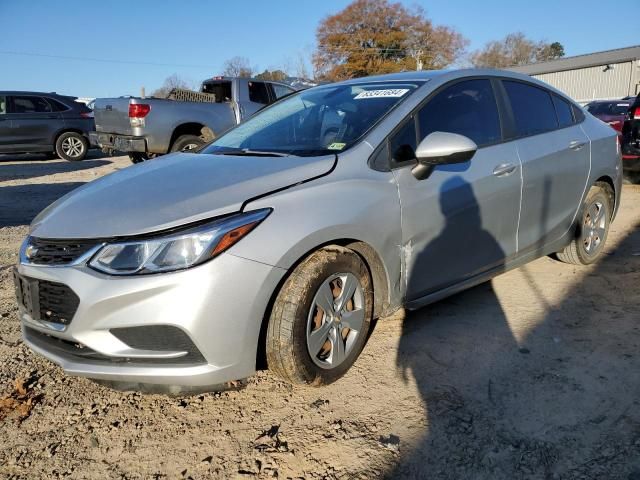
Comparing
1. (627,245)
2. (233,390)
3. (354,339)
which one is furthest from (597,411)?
(627,245)

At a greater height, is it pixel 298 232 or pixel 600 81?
pixel 600 81

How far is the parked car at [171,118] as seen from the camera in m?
8.40

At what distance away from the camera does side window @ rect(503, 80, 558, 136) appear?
11.6ft

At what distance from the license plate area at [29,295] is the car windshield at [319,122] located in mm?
1302

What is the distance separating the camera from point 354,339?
8.61ft

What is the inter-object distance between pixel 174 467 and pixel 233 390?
1.88ft

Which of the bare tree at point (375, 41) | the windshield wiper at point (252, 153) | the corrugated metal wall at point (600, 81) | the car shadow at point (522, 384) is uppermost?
the bare tree at point (375, 41)

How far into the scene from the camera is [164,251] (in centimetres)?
207

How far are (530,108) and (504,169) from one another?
76 centimetres

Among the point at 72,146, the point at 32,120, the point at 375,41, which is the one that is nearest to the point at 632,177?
the point at 72,146

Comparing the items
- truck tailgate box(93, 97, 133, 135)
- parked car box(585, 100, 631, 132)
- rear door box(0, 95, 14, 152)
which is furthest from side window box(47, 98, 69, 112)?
parked car box(585, 100, 631, 132)

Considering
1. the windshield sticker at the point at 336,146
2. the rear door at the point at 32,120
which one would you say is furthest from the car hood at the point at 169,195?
the rear door at the point at 32,120

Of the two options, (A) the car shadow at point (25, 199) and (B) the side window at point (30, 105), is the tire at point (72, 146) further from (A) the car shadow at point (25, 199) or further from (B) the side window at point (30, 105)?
(A) the car shadow at point (25, 199)

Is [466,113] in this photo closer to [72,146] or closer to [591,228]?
[591,228]
